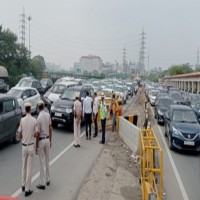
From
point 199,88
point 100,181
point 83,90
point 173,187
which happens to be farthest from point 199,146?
point 199,88

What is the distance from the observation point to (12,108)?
11.5 meters

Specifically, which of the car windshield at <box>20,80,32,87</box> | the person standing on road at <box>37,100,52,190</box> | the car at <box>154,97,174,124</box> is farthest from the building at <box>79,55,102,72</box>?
the person standing on road at <box>37,100,52,190</box>

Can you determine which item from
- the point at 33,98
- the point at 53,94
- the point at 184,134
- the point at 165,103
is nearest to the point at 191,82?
the point at 165,103

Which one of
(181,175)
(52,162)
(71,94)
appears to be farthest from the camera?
(71,94)

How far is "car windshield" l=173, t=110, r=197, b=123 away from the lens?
45.2 ft

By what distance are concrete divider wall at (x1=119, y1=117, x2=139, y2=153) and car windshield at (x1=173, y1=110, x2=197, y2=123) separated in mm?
2347

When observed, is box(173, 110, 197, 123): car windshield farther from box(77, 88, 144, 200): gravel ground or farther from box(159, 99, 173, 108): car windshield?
box(159, 99, 173, 108): car windshield

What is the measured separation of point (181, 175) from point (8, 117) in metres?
6.06

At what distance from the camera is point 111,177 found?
8.69 metres

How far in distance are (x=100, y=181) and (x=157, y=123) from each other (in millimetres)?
12228

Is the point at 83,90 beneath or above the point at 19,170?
above

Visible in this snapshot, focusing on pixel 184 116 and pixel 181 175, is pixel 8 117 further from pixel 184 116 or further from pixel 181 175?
pixel 184 116

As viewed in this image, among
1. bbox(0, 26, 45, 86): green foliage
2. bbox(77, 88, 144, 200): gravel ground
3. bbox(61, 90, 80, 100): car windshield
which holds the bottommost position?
bbox(77, 88, 144, 200): gravel ground

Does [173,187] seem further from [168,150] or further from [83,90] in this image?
[83,90]
